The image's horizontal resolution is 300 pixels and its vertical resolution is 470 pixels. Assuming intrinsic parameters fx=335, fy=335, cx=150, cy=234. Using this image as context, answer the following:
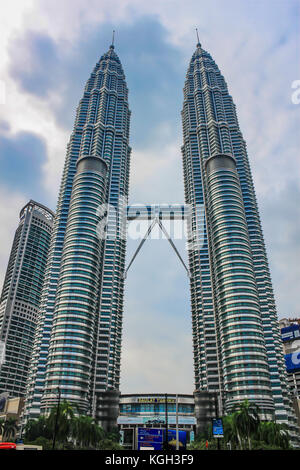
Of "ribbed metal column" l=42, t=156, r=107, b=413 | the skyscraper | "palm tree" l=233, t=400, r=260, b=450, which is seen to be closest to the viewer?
"palm tree" l=233, t=400, r=260, b=450

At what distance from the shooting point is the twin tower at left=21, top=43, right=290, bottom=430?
112688mm

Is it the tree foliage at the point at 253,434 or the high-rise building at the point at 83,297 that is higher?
the high-rise building at the point at 83,297

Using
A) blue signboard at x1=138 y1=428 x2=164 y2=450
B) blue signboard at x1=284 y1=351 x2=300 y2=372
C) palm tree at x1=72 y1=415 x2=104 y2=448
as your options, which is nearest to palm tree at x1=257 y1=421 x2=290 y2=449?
blue signboard at x1=138 y1=428 x2=164 y2=450

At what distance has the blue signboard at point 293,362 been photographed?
151 metres

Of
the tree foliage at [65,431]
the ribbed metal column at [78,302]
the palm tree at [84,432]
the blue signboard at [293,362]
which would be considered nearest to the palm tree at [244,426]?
the tree foliage at [65,431]

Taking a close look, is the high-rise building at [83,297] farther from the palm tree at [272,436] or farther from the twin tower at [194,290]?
the palm tree at [272,436]

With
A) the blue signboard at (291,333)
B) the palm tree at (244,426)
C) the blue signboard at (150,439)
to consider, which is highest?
the blue signboard at (291,333)

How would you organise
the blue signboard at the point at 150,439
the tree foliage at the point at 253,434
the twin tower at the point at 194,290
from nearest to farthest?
the blue signboard at the point at 150,439 < the tree foliage at the point at 253,434 < the twin tower at the point at 194,290

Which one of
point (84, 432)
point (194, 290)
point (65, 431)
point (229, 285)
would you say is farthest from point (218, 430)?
point (194, 290)

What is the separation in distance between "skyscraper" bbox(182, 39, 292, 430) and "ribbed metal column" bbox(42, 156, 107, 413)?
4658 centimetres

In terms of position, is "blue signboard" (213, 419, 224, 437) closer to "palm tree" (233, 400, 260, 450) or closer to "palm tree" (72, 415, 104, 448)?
"palm tree" (233, 400, 260, 450)

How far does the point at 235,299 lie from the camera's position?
120m
